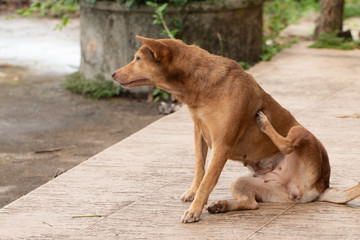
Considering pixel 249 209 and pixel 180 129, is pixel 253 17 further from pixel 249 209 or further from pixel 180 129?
pixel 249 209

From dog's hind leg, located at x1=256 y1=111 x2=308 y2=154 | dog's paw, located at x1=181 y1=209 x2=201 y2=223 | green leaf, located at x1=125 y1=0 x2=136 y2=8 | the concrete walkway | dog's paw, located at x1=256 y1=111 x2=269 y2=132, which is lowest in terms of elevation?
the concrete walkway

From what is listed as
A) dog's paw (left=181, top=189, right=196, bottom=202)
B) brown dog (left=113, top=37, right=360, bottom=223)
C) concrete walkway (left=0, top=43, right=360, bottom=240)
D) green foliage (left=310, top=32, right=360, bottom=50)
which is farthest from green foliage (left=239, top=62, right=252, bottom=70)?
dog's paw (left=181, top=189, right=196, bottom=202)

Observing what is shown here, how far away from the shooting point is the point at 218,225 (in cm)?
358

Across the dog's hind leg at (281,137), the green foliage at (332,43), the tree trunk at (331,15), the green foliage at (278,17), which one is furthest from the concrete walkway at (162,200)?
the tree trunk at (331,15)

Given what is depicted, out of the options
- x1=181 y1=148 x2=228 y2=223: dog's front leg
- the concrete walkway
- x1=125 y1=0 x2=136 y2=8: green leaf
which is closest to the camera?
the concrete walkway

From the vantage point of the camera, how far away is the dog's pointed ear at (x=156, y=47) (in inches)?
142

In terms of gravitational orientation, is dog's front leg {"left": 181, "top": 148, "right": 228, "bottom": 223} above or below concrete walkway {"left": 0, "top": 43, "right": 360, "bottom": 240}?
above

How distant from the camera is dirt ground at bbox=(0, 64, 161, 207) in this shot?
582 cm

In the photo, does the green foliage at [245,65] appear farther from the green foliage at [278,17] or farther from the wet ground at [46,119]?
the wet ground at [46,119]

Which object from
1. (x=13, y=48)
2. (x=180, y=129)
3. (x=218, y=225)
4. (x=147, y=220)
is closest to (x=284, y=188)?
(x=218, y=225)

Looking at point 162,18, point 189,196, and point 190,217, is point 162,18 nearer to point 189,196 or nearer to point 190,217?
point 189,196

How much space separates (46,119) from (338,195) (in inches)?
194

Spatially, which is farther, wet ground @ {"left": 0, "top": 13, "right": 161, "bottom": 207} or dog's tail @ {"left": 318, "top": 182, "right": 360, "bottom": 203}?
wet ground @ {"left": 0, "top": 13, "right": 161, "bottom": 207}

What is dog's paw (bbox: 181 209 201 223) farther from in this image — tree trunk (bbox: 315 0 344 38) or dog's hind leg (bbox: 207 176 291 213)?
tree trunk (bbox: 315 0 344 38)
